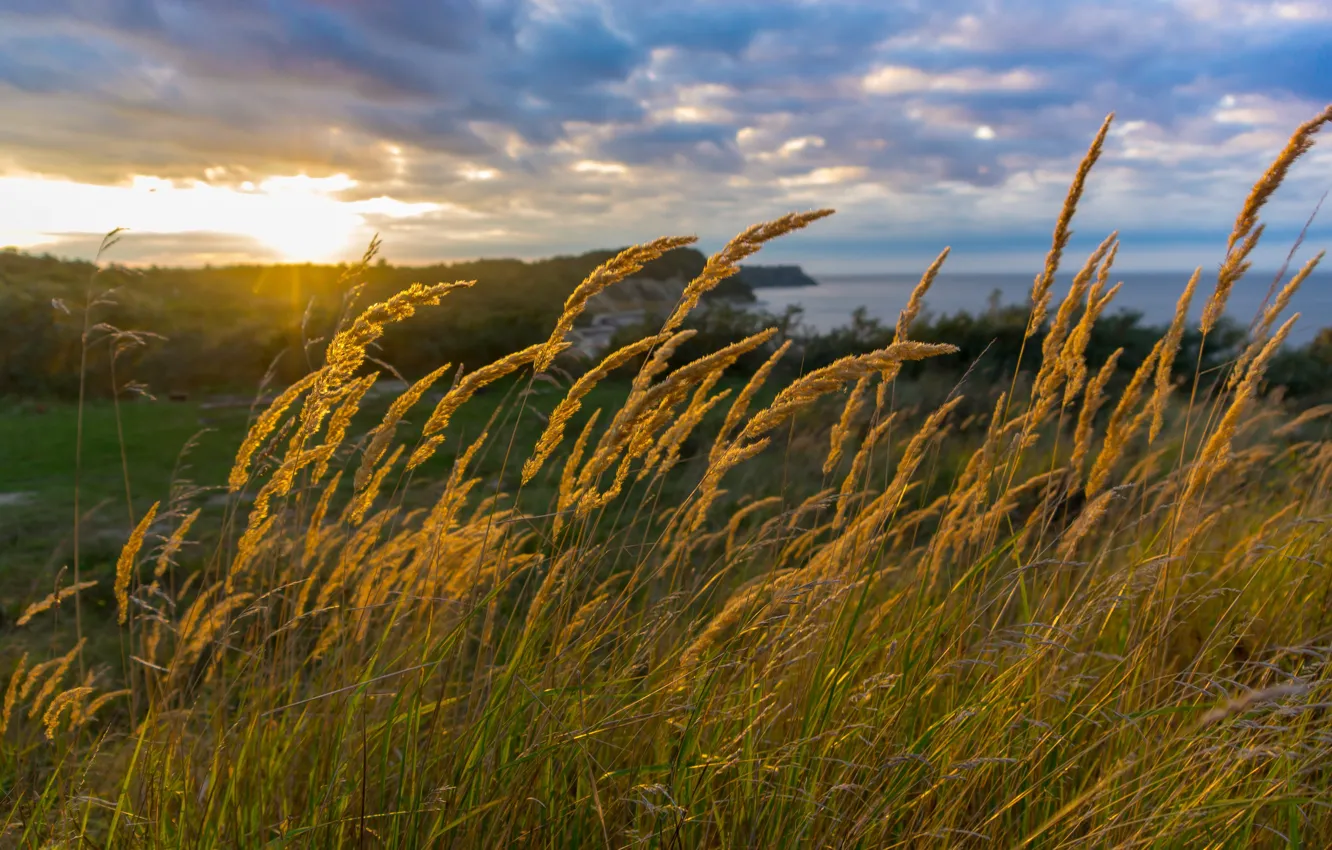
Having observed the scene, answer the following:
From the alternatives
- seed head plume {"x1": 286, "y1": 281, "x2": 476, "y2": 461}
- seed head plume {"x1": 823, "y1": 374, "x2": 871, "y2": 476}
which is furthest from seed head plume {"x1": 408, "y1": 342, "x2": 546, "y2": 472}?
seed head plume {"x1": 823, "y1": 374, "x2": 871, "y2": 476}

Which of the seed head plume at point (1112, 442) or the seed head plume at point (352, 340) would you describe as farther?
the seed head plume at point (1112, 442)

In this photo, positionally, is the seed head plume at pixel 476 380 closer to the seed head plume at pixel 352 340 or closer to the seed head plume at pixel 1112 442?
the seed head plume at pixel 352 340

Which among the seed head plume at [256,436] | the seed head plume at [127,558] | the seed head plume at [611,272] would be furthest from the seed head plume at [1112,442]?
the seed head plume at [127,558]

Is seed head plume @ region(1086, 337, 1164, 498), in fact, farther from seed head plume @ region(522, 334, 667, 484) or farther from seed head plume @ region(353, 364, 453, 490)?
seed head plume @ region(353, 364, 453, 490)

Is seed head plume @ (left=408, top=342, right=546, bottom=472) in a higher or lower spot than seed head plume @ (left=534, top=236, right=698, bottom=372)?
lower

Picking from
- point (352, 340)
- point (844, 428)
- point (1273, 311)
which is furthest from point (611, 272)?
point (1273, 311)

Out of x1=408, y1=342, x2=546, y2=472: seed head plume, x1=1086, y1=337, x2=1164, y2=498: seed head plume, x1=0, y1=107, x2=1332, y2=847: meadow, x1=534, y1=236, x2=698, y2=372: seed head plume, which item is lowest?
x1=0, y1=107, x2=1332, y2=847: meadow

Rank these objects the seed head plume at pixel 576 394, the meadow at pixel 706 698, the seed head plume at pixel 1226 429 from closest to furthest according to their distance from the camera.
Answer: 1. the meadow at pixel 706 698
2. the seed head plume at pixel 576 394
3. the seed head plume at pixel 1226 429

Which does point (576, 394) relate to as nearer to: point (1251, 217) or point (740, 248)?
point (740, 248)

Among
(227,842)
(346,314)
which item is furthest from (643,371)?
(227,842)

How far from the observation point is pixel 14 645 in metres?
3.48

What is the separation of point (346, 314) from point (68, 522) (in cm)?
424

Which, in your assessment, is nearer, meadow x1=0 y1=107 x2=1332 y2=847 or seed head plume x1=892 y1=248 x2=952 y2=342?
meadow x1=0 y1=107 x2=1332 y2=847

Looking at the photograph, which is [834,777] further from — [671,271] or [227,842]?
[671,271]
